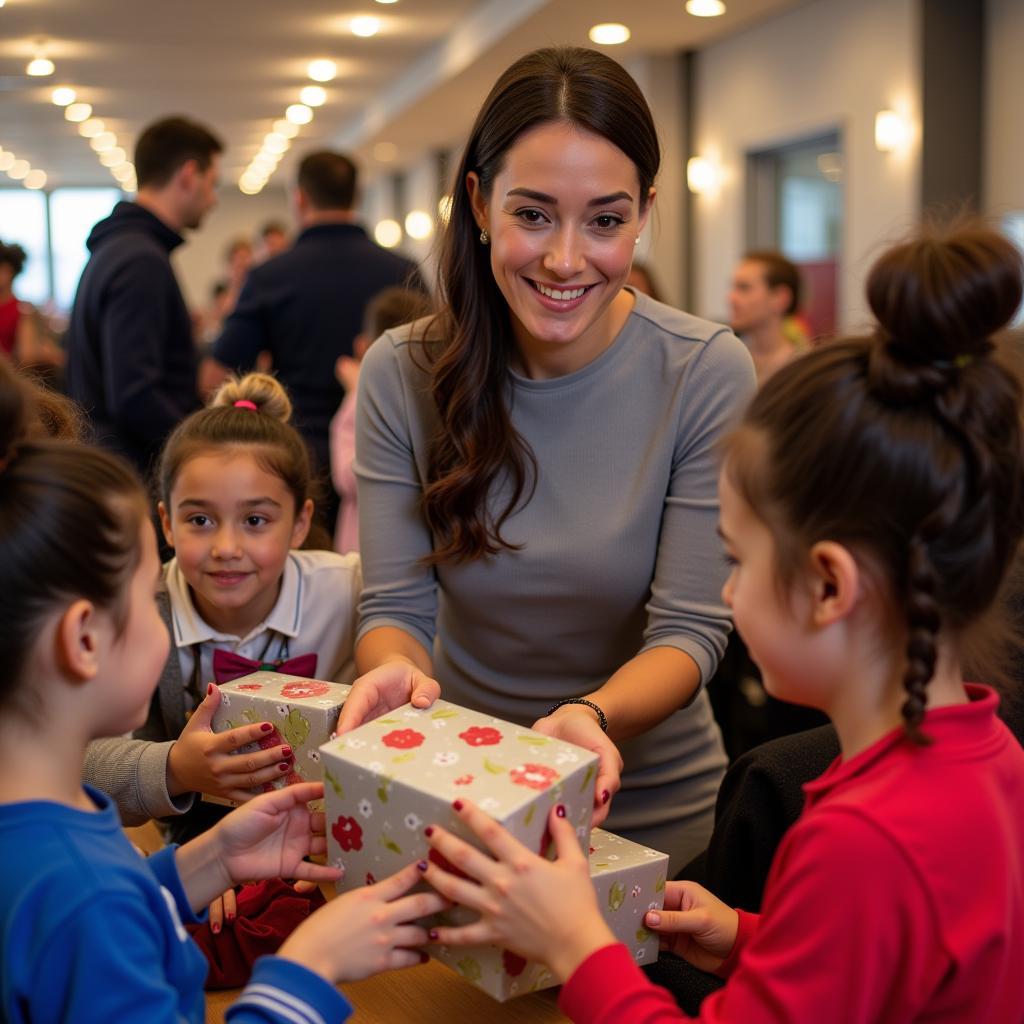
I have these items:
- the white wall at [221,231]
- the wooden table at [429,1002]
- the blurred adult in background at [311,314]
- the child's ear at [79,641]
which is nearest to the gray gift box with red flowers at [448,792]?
the wooden table at [429,1002]

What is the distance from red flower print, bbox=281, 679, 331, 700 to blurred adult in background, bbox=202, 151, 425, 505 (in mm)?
2402

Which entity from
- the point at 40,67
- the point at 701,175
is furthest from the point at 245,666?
the point at 40,67

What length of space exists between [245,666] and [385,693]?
340 mm

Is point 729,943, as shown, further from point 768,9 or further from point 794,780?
point 768,9

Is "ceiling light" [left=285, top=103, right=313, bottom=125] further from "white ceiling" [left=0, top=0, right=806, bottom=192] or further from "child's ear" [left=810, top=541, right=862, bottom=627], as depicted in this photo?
"child's ear" [left=810, top=541, right=862, bottom=627]

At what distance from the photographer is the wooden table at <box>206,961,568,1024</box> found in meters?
1.21

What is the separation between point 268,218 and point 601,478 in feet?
69.8

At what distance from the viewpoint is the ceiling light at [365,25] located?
27.3 feet

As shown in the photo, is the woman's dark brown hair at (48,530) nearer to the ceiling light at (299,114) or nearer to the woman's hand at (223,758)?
the woman's hand at (223,758)

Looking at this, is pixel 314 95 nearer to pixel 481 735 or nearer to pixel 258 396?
pixel 258 396

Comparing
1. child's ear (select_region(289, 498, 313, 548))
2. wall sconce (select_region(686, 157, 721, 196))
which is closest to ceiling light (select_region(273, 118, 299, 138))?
wall sconce (select_region(686, 157, 721, 196))

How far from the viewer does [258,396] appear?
1.95m

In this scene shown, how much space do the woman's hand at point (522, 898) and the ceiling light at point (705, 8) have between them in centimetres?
687

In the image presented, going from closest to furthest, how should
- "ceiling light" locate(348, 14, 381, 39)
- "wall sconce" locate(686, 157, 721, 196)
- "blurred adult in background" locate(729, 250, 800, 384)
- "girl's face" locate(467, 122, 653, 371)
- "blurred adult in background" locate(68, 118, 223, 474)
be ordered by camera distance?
1. "girl's face" locate(467, 122, 653, 371)
2. "blurred adult in background" locate(68, 118, 223, 474)
3. "blurred adult in background" locate(729, 250, 800, 384)
4. "ceiling light" locate(348, 14, 381, 39)
5. "wall sconce" locate(686, 157, 721, 196)
